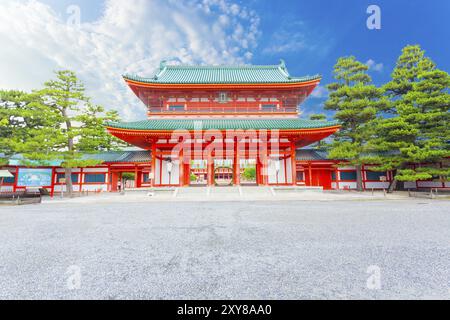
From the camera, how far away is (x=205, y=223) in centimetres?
636

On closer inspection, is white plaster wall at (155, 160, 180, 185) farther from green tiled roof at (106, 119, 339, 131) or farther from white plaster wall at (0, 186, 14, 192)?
white plaster wall at (0, 186, 14, 192)

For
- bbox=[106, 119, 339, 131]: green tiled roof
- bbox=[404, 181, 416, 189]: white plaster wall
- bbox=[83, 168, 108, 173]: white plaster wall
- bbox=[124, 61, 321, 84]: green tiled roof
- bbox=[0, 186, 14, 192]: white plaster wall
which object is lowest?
bbox=[0, 186, 14, 192]: white plaster wall

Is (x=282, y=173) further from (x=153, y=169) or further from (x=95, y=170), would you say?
(x=95, y=170)

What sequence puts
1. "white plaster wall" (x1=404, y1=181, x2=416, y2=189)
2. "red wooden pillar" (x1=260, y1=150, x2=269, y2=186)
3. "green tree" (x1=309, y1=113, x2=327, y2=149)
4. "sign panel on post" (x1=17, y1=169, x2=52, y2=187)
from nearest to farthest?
1. "red wooden pillar" (x1=260, y1=150, x2=269, y2=186)
2. "white plaster wall" (x1=404, y1=181, x2=416, y2=189)
3. "sign panel on post" (x1=17, y1=169, x2=52, y2=187)
4. "green tree" (x1=309, y1=113, x2=327, y2=149)

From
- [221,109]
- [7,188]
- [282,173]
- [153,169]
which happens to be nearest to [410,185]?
[282,173]

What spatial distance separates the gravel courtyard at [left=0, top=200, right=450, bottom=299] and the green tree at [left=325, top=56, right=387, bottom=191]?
43.3 feet

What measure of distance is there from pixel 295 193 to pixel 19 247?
46.9ft

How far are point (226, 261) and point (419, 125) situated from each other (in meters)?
20.8

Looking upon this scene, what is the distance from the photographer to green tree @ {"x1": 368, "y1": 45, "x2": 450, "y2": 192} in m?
15.2

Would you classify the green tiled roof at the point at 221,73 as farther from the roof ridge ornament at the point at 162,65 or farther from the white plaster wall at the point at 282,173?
the white plaster wall at the point at 282,173

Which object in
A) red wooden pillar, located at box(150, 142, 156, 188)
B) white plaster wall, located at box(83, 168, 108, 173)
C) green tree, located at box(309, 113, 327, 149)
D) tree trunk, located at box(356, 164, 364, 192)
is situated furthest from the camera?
green tree, located at box(309, 113, 327, 149)

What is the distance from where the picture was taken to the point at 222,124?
1552 cm

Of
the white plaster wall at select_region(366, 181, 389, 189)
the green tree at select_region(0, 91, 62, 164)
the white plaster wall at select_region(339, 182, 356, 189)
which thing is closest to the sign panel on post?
the green tree at select_region(0, 91, 62, 164)
